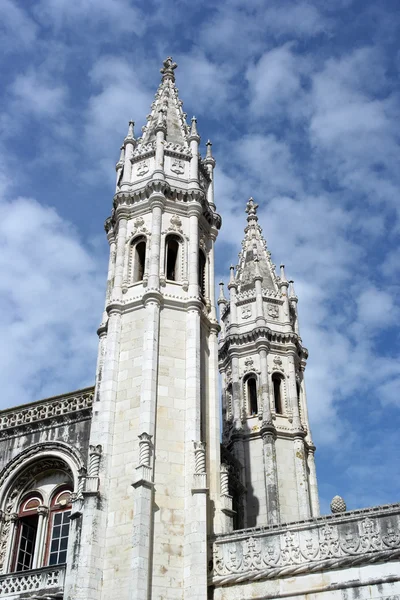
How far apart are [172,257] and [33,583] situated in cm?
1153

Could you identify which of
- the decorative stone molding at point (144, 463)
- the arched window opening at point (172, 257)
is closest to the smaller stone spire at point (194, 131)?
the arched window opening at point (172, 257)

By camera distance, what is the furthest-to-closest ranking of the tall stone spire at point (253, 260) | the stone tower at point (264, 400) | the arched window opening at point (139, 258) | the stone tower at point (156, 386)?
the tall stone spire at point (253, 260) < the stone tower at point (264, 400) < the arched window opening at point (139, 258) < the stone tower at point (156, 386)

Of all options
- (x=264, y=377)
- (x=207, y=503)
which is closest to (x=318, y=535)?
(x=207, y=503)

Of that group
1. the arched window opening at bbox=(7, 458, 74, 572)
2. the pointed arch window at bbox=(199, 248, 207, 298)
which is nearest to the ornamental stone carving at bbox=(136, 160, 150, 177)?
the pointed arch window at bbox=(199, 248, 207, 298)

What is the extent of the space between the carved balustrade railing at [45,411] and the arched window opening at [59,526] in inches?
105

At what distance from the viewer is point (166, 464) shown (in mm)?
21672

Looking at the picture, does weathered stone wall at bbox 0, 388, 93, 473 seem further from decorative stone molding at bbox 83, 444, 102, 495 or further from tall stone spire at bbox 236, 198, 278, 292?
tall stone spire at bbox 236, 198, 278, 292

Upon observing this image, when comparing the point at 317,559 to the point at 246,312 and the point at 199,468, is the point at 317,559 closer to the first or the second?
the point at 199,468

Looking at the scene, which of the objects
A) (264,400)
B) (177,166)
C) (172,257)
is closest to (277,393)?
(264,400)

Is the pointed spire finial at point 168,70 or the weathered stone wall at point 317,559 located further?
the pointed spire finial at point 168,70

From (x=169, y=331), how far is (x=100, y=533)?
6654mm

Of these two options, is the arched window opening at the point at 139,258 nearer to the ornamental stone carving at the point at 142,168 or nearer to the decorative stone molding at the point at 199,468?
the ornamental stone carving at the point at 142,168

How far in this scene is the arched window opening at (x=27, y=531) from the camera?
25.5 metres

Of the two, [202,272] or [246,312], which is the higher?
[246,312]
